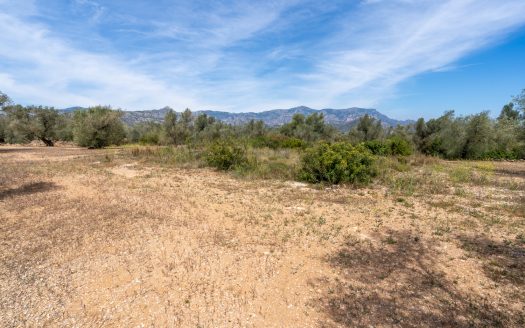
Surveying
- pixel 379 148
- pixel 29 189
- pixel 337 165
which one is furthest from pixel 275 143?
pixel 29 189

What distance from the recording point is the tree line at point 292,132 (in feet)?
77.3

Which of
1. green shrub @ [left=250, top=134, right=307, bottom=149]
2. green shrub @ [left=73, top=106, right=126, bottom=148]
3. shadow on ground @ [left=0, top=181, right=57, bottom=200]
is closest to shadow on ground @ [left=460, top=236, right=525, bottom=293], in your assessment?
shadow on ground @ [left=0, top=181, right=57, bottom=200]

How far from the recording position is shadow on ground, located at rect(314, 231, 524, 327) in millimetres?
3457

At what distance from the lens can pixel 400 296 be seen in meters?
3.93

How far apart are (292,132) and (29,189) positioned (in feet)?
118

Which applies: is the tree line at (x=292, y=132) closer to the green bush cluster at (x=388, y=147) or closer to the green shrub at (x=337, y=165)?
the green bush cluster at (x=388, y=147)

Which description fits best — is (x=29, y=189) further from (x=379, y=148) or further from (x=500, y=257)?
(x=379, y=148)

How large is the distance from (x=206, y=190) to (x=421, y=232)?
6886mm

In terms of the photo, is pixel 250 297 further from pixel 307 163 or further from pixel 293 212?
pixel 307 163

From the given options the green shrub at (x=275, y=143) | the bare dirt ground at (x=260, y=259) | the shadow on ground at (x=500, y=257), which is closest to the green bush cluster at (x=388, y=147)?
the green shrub at (x=275, y=143)

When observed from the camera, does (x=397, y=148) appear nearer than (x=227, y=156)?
No

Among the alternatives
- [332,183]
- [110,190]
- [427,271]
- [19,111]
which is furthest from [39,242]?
[19,111]

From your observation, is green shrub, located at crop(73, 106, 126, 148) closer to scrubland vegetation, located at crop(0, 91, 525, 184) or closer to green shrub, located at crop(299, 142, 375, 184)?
scrubland vegetation, located at crop(0, 91, 525, 184)

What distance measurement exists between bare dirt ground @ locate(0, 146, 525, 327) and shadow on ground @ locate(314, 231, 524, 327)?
2 cm
